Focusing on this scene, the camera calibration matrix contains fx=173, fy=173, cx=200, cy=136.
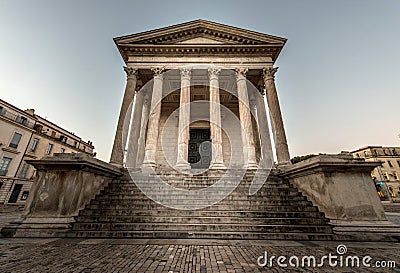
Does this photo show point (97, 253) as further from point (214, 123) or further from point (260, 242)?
point (214, 123)

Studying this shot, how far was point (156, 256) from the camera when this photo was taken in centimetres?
328

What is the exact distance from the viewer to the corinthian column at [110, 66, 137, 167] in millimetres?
9266

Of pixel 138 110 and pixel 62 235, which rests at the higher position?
pixel 138 110

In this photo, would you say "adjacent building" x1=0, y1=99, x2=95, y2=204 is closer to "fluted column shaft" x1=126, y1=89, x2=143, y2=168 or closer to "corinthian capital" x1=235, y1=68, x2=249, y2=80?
"fluted column shaft" x1=126, y1=89, x2=143, y2=168

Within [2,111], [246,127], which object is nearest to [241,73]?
[246,127]

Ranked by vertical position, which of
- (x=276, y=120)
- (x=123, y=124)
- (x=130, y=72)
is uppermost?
(x=130, y=72)

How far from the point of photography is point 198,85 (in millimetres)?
13883

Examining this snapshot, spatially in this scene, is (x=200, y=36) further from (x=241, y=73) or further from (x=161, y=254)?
(x=161, y=254)

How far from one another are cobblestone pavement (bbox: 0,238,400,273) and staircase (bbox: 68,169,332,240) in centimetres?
37

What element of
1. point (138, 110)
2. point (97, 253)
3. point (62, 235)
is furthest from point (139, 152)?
point (97, 253)

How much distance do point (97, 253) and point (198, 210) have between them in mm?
3174

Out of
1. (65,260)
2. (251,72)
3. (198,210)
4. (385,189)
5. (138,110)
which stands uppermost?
(251,72)

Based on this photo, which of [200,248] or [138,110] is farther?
[138,110]

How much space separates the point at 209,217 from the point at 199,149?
946 cm
